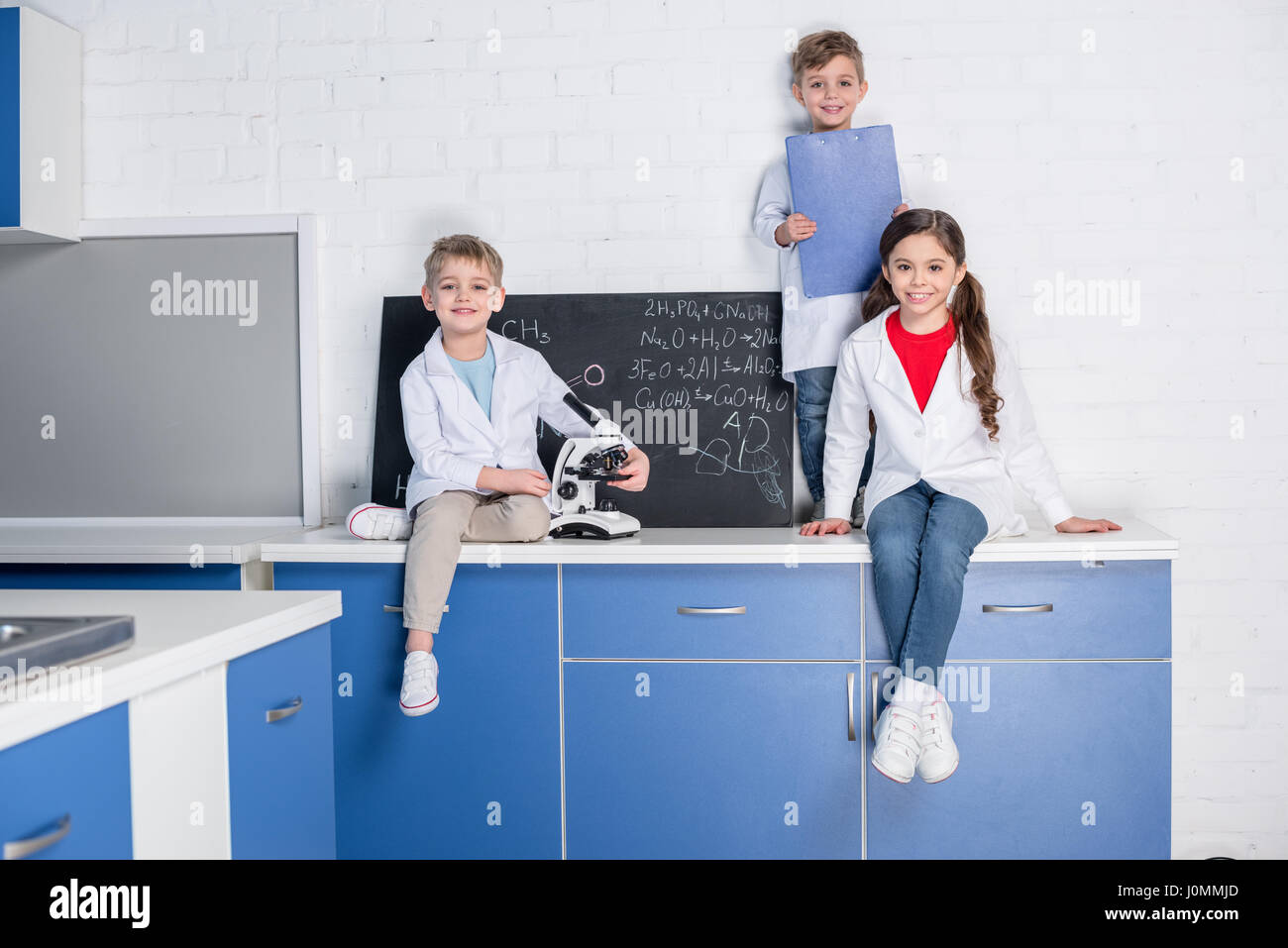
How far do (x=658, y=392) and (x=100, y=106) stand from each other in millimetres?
1825

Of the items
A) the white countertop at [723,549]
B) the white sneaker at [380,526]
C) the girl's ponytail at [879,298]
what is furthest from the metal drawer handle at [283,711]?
the girl's ponytail at [879,298]

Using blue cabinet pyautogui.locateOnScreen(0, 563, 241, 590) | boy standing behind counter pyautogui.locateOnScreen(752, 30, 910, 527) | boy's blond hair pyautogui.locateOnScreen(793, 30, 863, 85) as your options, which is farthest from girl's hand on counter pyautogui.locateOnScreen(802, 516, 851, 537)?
blue cabinet pyautogui.locateOnScreen(0, 563, 241, 590)

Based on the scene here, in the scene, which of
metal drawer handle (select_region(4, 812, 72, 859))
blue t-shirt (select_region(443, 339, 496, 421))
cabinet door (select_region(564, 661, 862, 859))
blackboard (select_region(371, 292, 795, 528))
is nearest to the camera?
metal drawer handle (select_region(4, 812, 72, 859))

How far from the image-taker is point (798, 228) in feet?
8.37

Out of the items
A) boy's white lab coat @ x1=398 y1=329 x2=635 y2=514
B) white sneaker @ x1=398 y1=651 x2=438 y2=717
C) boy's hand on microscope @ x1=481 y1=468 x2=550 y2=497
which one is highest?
boy's white lab coat @ x1=398 y1=329 x2=635 y2=514

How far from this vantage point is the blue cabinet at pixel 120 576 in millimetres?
2367

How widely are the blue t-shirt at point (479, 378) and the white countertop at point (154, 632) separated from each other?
104 cm

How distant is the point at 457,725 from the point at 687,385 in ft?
3.54

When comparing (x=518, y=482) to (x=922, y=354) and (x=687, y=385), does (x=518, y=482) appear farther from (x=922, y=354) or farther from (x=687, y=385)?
(x=922, y=354)

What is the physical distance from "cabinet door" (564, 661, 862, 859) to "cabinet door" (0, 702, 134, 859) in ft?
4.31

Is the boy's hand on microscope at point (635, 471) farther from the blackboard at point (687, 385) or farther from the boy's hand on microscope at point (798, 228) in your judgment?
the boy's hand on microscope at point (798, 228)

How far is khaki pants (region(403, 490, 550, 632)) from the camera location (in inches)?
87.6

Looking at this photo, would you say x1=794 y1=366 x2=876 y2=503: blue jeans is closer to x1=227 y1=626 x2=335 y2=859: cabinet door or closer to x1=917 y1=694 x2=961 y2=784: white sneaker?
x1=917 y1=694 x2=961 y2=784: white sneaker

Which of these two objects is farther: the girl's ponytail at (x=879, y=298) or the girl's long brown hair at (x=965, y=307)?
the girl's ponytail at (x=879, y=298)
